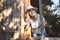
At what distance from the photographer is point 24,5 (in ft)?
11.3

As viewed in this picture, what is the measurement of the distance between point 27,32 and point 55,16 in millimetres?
2628

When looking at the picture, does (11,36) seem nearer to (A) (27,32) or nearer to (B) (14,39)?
(B) (14,39)

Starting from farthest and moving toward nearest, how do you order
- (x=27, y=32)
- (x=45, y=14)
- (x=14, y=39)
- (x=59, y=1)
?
1. (x=59, y=1)
2. (x=45, y=14)
3. (x=27, y=32)
4. (x=14, y=39)

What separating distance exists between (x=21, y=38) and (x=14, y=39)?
110 mm

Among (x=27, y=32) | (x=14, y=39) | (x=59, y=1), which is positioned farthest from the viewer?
(x=59, y=1)

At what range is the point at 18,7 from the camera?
3314 millimetres

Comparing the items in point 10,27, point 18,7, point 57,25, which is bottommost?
point 57,25

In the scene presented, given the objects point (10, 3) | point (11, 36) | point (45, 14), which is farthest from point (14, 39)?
point (45, 14)

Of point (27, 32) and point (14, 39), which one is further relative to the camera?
point (27, 32)

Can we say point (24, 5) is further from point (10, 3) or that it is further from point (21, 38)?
point (21, 38)

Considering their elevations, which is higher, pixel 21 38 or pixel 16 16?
pixel 16 16

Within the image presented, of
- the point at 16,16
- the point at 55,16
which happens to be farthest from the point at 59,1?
the point at 16,16

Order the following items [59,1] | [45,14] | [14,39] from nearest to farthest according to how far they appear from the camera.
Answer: [14,39], [45,14], [59,1]

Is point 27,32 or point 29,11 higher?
point 29,11
